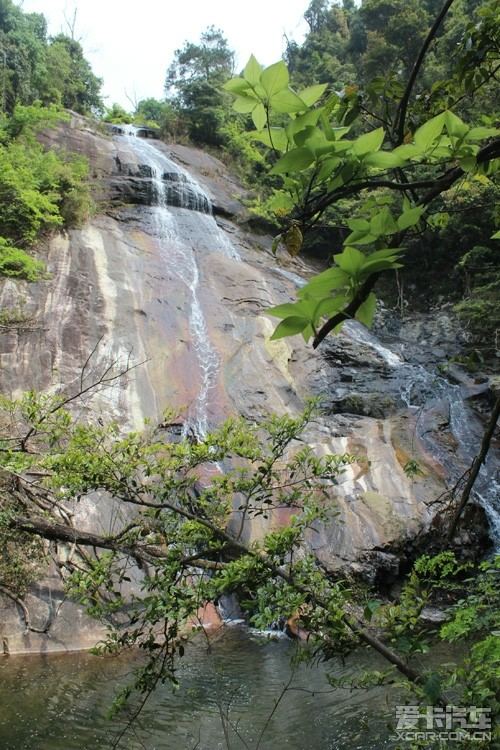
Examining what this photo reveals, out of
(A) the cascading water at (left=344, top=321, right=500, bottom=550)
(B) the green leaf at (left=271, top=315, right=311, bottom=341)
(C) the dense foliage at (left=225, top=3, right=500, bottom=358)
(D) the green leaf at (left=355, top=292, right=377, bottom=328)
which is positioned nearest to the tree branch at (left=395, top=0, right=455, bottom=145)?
(C) the dense foliage at (left=225, top=3, right=500, bottom=358)

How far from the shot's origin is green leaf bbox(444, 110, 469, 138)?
84 cm

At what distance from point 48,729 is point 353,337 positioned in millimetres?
10620

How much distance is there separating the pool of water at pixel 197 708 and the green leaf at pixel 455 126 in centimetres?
395

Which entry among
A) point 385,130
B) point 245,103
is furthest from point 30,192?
point 245,103

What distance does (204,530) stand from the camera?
2.51 metres

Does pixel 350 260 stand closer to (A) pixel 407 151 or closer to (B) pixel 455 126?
(A) pixel 407 151

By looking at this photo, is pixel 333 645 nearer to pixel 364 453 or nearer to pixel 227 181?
pixel 364 453

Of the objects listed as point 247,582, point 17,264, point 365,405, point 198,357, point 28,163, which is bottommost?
point 365,405

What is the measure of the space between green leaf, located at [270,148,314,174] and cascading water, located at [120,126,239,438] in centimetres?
923

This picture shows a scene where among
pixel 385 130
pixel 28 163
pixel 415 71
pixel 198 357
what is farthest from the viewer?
pixel 28 163

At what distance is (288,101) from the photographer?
80 cm

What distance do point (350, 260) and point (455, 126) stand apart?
322 millimetres

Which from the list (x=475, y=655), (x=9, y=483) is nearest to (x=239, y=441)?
(x=475, y=655)

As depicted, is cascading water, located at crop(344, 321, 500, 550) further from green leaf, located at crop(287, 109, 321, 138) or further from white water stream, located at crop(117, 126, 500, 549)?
green leaf, located at crop(287, 109, 321, 138)
